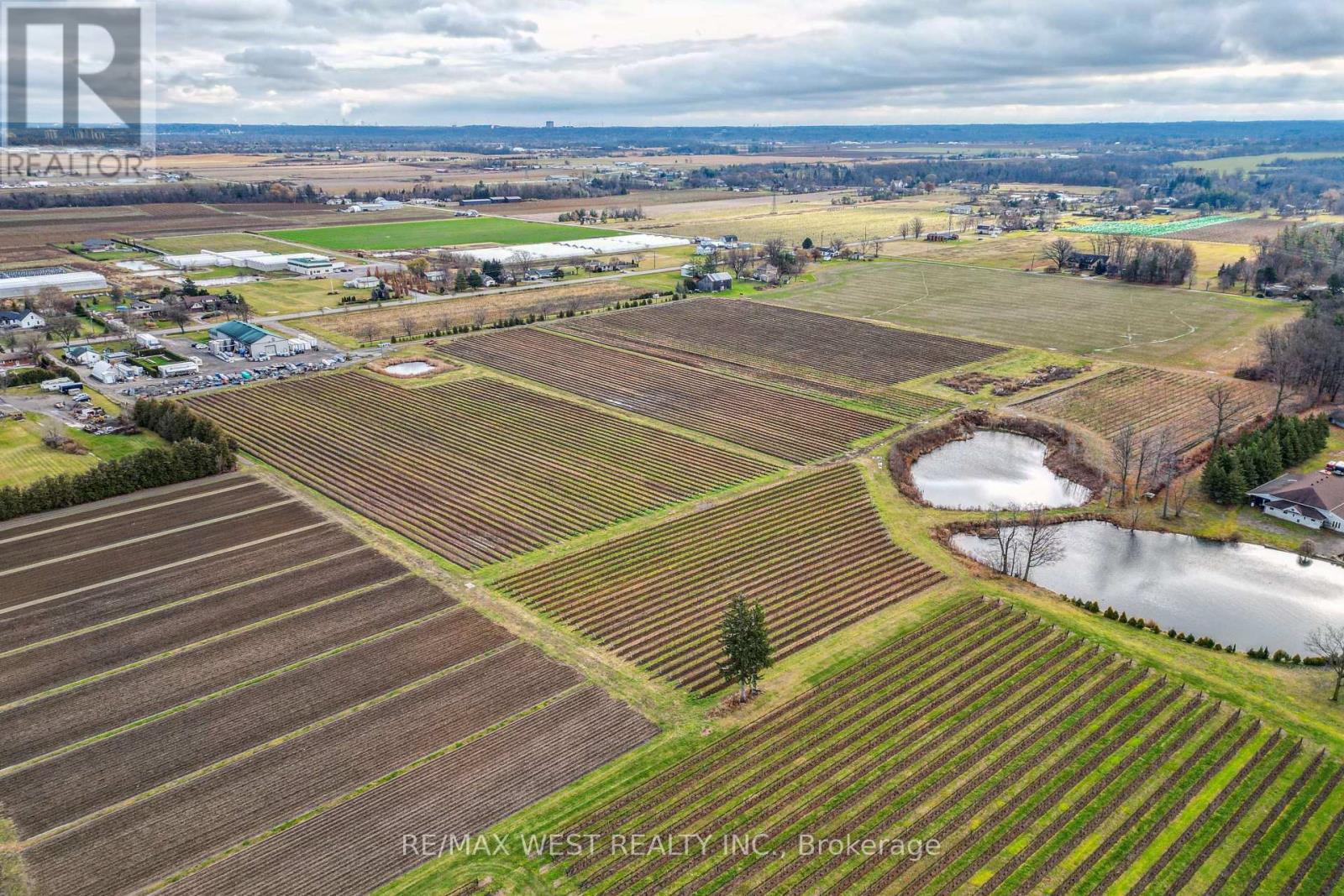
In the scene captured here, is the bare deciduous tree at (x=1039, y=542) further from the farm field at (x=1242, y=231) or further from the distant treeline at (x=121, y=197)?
the distant treeline at (x=121, y=197)

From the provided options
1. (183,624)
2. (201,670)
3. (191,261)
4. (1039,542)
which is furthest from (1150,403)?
(191,261)

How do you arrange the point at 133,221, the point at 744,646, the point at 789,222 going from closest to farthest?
the point at 744,646, the point at 133,221, the point at 789,222

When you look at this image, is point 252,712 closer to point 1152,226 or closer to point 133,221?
point 133,221

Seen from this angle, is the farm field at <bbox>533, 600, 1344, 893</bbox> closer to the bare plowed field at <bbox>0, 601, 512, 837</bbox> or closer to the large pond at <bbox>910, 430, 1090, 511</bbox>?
the bare plowed field at <bbox>0, 601, 512, 837</bbox>

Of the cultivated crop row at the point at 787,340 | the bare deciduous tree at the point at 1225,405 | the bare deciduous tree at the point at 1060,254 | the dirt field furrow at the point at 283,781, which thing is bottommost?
the dirt field furrow at the point at 283,781

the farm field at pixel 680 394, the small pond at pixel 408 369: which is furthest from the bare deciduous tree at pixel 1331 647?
the small pond at pixel 408 369

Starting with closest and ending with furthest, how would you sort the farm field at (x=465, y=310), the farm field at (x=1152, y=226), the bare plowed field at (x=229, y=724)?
the bare plowed field at (x=229, y=724)
the farm field at (x=465, y=310)
the farm field at (x=1152, y=226)
